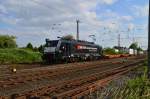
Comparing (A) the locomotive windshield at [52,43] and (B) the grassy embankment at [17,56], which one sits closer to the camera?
(A) the locomotive windshield at [52,43]

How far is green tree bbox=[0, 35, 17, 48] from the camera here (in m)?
79.9

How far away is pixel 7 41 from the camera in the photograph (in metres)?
81.6

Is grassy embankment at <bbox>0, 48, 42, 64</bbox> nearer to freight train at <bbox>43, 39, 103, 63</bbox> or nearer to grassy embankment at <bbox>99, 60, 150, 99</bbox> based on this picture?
freight train at <bbox>43, 39, 103, 63</bbox>

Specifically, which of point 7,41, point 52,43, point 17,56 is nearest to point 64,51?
point 52,43

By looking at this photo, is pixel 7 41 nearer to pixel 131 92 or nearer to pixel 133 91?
pixel 133 91

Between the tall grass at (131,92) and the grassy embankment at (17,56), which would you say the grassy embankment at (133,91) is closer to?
the tall grass at (131,92)

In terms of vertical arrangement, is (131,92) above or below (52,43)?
below

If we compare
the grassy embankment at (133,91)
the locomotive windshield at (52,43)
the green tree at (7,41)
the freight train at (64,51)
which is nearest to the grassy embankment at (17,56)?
the freight train at (64,51)

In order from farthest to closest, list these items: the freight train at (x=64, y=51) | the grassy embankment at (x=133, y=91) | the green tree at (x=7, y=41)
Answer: the green tree at (x=7, y=41)
the freight train at (x=64, y=51)
the grassy embankment at (x=133, y=91)

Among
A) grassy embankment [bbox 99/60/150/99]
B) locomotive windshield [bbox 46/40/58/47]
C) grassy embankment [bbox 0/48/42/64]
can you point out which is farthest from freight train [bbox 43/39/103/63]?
grassy embankment [bbox 99/60/150/99]

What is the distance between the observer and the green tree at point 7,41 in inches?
3145

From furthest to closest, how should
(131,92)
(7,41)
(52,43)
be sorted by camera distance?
(7,41), (52,43), (131,92)

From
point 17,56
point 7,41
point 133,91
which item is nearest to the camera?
point 133,91

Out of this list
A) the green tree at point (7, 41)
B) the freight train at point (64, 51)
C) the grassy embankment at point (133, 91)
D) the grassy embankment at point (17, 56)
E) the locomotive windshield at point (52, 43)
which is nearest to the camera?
the grassy embankment at point (133, 91)
